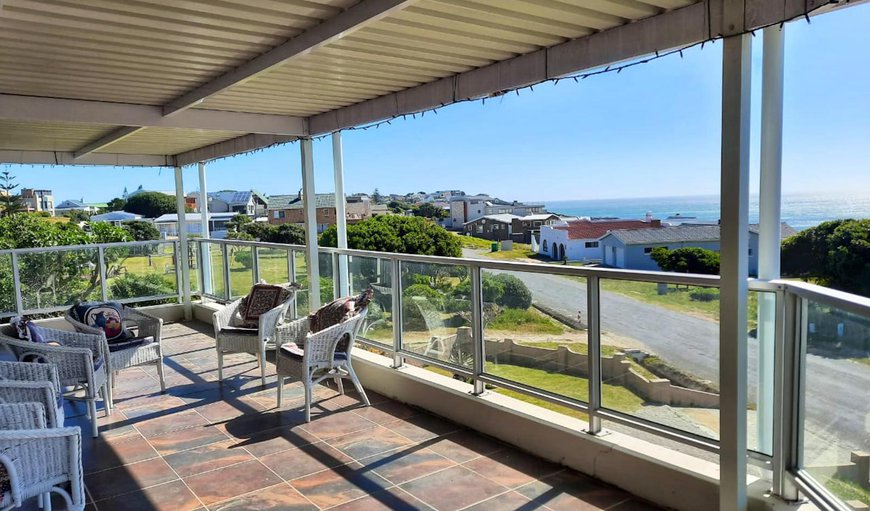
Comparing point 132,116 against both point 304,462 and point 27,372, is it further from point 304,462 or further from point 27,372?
point 304,462

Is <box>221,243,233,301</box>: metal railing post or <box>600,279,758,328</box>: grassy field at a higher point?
<box>600,279,758,328</box>: grassy field

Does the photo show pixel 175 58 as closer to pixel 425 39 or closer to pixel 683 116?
pixel 425 39

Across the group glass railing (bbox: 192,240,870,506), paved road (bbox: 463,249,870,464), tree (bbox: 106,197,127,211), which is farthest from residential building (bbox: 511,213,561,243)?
tree (bbox: 106,197,127,211)

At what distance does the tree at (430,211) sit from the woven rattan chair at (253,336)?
956 inches

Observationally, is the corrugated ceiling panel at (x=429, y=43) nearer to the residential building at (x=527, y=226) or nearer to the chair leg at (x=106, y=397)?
the chair leg at (x=106, y=397)

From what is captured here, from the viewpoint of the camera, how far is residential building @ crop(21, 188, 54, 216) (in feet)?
110

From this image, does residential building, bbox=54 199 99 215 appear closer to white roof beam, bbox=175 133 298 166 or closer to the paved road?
white roof beam, bbox=175 133 298 166

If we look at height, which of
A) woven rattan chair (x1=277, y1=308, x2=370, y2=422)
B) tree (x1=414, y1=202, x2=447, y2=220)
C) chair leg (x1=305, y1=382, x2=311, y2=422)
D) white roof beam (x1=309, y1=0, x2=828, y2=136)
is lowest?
chair leg (x1=305, y1=382, x2=311, y2=422)

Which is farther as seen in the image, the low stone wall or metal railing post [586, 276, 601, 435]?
metal railing post [586, 276, 601, 435]

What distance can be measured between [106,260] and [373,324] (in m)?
5.28

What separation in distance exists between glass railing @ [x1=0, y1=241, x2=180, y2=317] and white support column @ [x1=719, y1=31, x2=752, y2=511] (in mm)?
8325

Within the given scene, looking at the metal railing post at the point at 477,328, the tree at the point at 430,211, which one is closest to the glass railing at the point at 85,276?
the metal railing post at the point at 477,328

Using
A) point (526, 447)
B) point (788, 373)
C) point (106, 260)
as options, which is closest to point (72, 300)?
point (106, 260)

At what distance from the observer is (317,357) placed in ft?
16.3
